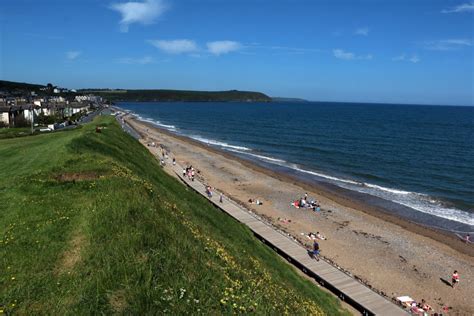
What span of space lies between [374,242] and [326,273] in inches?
443

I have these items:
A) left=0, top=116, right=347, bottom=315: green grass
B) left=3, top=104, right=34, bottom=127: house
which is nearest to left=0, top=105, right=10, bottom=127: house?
left=3, top=104, right=34, bottom=127: house

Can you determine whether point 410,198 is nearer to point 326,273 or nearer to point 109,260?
point 326,273

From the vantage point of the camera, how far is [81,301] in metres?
8.48

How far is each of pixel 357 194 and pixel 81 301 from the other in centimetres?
4354

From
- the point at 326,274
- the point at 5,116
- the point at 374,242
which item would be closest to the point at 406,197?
the point at 374,242

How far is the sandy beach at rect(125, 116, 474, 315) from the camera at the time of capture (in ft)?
82.5

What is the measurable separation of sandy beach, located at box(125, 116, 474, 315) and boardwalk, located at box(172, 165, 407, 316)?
131 inches

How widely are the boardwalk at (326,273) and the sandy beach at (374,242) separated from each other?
3325 millimetres

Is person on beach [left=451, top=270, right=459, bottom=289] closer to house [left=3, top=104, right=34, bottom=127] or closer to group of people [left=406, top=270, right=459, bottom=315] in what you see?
group of people [left=406, top=270, right=459, bottom=315]

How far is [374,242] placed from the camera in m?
32.4

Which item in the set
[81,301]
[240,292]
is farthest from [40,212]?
[240,292]

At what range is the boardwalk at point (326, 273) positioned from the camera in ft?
64.8

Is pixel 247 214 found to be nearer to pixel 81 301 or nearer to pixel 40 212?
pixel 40 212

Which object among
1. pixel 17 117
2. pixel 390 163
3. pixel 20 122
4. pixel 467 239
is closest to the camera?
pixel 467 239
